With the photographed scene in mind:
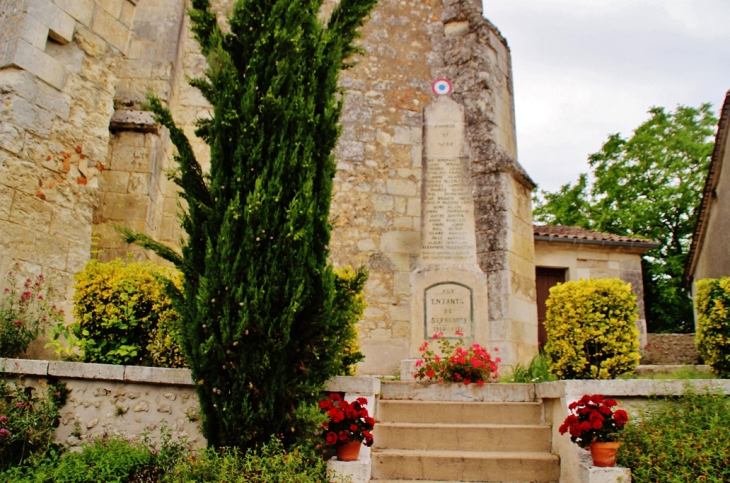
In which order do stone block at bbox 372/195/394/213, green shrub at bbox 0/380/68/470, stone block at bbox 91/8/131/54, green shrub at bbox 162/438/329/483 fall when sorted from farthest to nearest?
1. stone block at bbox 372/195/394/213
2. stone block at bbox 91/8/131/54
3. green shrub at bbox 0/380/68/470
4. green shrub at bbox 162/438/329/483

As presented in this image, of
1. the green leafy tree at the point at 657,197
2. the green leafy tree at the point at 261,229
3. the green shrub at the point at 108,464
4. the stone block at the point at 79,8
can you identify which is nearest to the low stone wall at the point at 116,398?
the green shrub at the point at 108,464

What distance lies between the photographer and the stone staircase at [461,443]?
4441 millimetres

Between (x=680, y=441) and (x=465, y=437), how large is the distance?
5.49ft

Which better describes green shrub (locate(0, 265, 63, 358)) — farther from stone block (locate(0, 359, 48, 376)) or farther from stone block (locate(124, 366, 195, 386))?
stone block (locate(124, 366, 195, 386))

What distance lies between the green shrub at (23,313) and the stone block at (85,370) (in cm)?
69

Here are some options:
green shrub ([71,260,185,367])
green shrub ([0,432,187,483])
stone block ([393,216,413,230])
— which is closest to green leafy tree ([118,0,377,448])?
green shrub ([0,432,187,483])

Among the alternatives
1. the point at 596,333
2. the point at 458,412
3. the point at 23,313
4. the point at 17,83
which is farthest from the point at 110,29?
the point at 596,333

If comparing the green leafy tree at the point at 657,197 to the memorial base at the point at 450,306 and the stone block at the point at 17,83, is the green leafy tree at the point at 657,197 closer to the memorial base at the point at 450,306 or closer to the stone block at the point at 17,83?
the memorial base at the point at 450,306

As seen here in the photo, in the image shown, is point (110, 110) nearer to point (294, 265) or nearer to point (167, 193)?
point (167, 193)

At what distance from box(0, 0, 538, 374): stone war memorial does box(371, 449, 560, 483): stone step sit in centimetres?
214

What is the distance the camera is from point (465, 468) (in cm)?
446

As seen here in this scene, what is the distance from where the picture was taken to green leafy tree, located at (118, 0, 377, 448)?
4031mm

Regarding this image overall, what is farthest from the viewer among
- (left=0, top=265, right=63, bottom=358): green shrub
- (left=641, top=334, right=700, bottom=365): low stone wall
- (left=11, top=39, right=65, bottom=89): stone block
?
(left=641, top=334, right=700, bottom=365): low stone wall

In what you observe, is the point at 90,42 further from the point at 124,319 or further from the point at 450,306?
the point at 450,306
